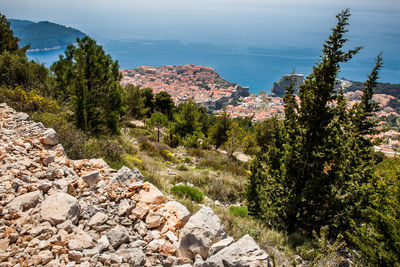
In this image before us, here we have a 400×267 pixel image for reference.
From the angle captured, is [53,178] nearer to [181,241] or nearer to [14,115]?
[181,241]

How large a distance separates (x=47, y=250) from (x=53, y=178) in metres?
1.93

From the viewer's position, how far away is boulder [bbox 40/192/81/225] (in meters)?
3.08

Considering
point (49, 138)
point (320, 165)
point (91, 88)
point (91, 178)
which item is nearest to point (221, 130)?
point (91, 88)

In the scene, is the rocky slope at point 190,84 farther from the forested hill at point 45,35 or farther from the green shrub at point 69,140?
the green shrub at point 69,140

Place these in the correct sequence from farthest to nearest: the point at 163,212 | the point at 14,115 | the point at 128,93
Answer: the point at 128,93
the point at 14,115
the point at 163,212

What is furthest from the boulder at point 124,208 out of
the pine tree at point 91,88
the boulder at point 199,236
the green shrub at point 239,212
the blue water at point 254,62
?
the blue water at point 254,62

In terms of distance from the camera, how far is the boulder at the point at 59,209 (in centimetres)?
308

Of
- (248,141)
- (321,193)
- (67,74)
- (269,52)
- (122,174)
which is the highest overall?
(269,52)

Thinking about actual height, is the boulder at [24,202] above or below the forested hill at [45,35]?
below

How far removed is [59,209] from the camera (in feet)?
10.6

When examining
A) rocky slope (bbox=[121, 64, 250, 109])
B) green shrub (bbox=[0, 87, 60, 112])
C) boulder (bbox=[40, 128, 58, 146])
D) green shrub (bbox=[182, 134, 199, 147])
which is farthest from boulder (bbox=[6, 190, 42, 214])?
rocky slope (bbox=[121, 64, 250, 109])

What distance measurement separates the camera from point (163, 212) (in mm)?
3918

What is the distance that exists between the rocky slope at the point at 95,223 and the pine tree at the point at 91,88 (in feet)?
20.6

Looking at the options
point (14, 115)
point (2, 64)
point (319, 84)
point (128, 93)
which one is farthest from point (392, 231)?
point (128, 93)
